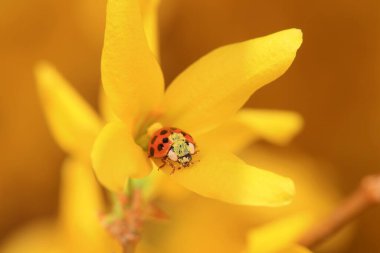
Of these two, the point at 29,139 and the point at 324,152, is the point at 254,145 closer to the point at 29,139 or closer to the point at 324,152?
the point at 324,152

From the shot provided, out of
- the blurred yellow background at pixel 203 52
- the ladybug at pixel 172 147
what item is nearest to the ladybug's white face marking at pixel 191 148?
the ladybug at pixel 172 147

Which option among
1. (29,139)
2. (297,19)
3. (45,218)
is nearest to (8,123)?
(29,139)

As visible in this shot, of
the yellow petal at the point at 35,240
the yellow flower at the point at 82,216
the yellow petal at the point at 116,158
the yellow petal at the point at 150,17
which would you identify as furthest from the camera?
the yellow petal at the point at 35,240

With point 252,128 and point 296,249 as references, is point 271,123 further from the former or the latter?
point 296,249

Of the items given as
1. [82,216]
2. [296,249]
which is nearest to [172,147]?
[296,249]

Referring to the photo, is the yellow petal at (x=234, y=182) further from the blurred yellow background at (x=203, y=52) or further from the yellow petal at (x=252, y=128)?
the blurred yellow background at (x=203, y=52)

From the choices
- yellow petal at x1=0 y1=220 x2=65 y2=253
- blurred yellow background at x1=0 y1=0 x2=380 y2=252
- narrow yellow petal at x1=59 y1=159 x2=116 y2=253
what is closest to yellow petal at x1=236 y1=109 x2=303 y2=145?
narrow yellow petal at x1=59 y1=159 x2=116 y2=253
